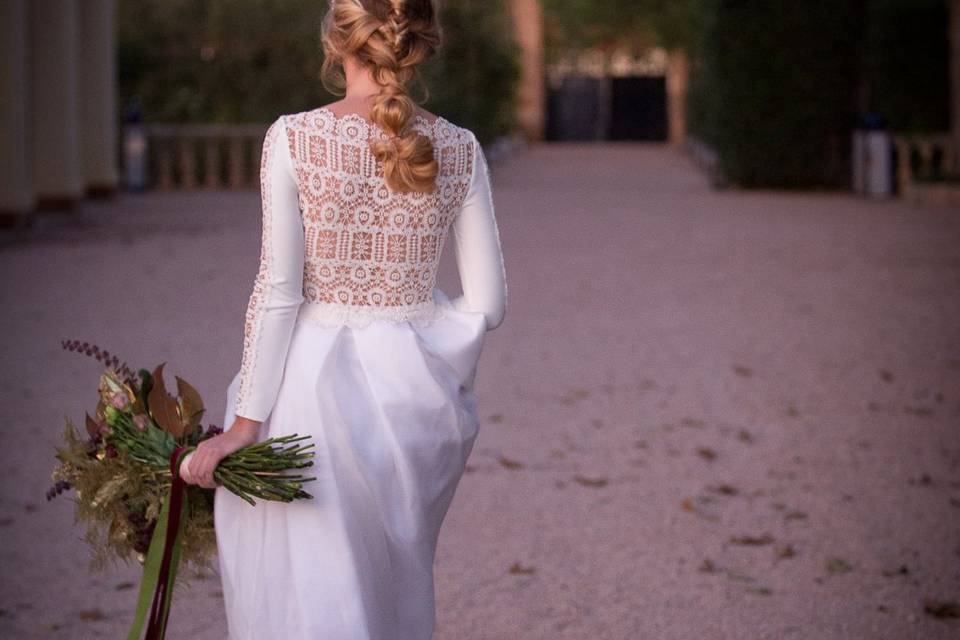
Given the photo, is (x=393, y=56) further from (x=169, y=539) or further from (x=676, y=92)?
(x=676, y=92)

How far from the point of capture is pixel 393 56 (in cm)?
285

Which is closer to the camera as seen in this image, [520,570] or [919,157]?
[520,570]

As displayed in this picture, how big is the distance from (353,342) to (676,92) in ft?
152

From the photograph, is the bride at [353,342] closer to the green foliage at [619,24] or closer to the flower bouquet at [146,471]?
the flower bouquet at [146,471]

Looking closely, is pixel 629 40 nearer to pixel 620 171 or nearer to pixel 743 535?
pixel 620 171

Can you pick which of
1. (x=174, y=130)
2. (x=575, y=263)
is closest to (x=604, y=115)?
(x=174, y=130)

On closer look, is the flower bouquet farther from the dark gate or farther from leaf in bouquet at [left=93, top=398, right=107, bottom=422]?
the dark gate

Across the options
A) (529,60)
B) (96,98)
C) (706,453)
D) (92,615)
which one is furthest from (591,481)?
(529,60)

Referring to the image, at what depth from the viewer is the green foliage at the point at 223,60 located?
1038 inches

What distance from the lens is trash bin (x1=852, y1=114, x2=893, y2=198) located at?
22547 millimetres

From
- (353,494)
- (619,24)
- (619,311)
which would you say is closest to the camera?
(353,494)

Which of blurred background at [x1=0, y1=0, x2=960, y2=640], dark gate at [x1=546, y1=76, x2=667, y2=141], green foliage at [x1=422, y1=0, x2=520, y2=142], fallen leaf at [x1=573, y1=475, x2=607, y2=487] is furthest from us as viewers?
dark gate at [x1=546, y1=76, x2=667, y2=141]

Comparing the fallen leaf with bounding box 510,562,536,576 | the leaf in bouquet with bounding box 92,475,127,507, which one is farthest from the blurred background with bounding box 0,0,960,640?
the leaf in bouquet with bounding box 92,475,127,507

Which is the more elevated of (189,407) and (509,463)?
(189,407)
